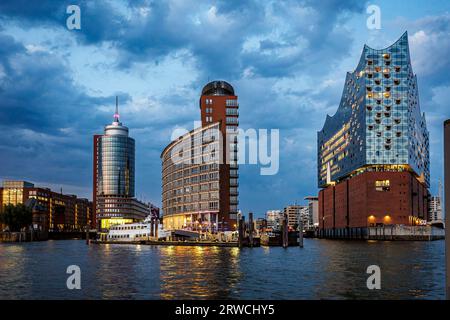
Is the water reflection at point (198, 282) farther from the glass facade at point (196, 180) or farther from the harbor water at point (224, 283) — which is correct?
the glass facade at point (196, 180)

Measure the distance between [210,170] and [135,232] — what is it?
29532mm

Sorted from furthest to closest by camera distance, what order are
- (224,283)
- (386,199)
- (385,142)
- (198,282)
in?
(385,142)
(386,199)
(198,282)
(224,283)

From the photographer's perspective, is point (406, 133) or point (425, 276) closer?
point (425, 276)

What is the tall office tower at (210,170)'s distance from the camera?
162m

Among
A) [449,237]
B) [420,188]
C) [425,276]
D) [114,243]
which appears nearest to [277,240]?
[114,243]

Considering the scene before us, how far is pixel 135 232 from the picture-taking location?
159 metres

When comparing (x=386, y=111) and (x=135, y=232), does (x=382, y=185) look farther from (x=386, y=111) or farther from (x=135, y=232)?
(x=135, y=232)

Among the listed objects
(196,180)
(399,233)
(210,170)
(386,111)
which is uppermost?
(386,111)

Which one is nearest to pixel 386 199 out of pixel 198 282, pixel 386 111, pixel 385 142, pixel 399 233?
pixel 399 233

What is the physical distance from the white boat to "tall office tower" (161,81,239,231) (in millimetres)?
11098

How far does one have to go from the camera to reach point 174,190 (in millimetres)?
186875

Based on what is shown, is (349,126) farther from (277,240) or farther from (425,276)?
(425,276)

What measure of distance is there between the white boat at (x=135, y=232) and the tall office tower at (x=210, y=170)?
11098 mm
